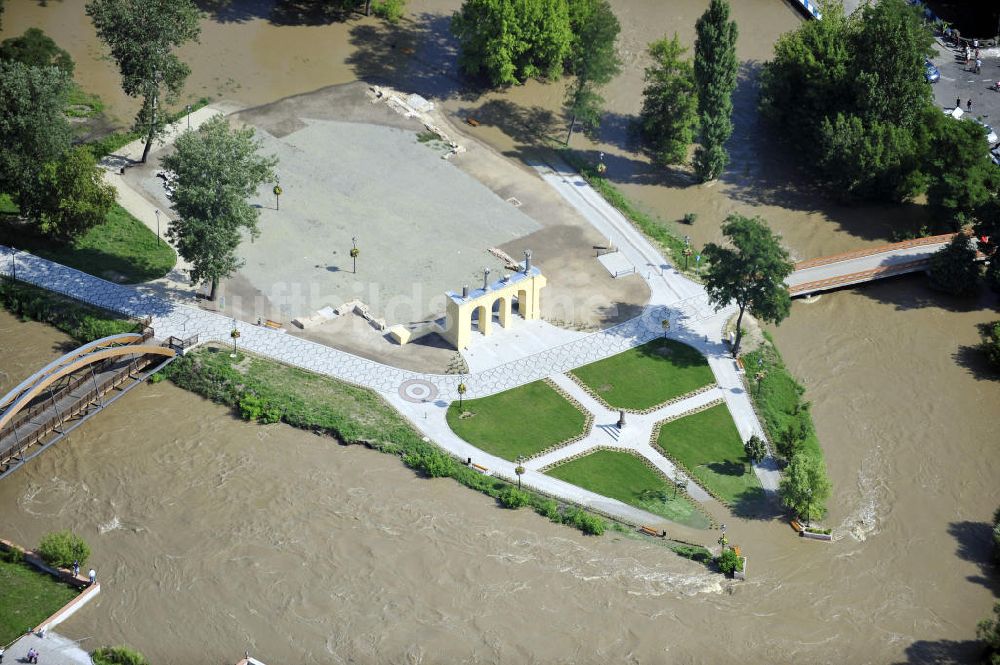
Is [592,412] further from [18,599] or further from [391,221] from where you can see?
[18,599]

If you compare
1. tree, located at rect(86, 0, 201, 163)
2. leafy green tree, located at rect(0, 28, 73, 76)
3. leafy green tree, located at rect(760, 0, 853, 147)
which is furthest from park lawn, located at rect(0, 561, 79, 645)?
leafy green tree, located at rect(760, 0, 853, 147)

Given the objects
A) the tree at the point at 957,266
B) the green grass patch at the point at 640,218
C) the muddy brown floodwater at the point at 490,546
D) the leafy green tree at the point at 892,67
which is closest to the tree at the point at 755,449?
the muddy brown floodwater at the point at 490,546

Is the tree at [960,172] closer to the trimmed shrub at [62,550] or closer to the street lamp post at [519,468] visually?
the street lamp post at [519,468]

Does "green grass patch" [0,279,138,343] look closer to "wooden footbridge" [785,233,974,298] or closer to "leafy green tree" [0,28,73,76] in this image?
"leafy green tree" [0,28,73,76]

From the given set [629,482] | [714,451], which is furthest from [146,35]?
[714,451]

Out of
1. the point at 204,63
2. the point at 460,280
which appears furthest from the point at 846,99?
the point at 204,63

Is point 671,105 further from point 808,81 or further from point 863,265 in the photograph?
point 863,265
